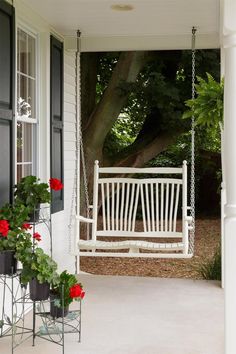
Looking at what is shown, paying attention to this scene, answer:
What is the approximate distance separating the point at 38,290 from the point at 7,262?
271 mm

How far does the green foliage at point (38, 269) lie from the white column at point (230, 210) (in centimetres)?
114

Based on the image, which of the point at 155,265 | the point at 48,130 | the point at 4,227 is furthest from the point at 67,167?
the point at 155,265

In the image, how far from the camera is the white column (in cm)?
297

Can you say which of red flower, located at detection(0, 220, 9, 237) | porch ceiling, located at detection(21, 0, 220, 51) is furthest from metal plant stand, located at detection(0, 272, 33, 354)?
porch ceiling, located at detection(21, 0, 220, 51)

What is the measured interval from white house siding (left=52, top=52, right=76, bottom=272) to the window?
2.82 feet

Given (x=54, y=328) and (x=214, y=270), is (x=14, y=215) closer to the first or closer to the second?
(x=54, y=328)

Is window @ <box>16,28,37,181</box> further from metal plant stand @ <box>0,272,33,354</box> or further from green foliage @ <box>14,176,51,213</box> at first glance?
metal plant stand @ <box>0,272,33,354</box>

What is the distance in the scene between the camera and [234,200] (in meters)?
3.00

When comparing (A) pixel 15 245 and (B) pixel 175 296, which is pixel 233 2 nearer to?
(A) pixel 15 245

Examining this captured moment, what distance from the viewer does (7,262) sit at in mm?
3779

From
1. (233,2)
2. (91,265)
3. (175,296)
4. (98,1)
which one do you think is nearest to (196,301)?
(175,296)

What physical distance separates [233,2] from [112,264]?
6913 millimetres

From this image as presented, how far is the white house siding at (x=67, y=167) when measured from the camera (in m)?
6.09

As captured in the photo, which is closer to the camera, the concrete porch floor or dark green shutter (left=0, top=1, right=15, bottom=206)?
the concrete porch floor
